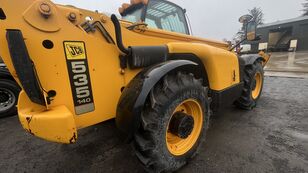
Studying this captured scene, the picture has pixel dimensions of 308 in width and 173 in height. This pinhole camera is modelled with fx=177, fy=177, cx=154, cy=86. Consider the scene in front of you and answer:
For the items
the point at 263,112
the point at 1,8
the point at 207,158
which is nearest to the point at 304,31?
the point at 263,112

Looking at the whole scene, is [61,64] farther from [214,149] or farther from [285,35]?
[285,35]

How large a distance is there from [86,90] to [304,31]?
3309 centimetres

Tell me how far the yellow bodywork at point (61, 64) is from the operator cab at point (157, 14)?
102 cm

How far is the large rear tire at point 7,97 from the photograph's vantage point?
4.44m

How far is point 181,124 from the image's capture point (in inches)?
80.9

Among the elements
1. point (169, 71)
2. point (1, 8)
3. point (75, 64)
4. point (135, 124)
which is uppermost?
point (1, 8)

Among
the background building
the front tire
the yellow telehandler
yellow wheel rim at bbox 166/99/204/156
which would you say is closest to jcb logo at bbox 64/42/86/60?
the yellow telehandler

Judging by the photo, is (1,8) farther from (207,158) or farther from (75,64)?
(207,158)

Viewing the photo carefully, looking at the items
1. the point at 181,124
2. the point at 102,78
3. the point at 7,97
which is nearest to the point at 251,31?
the point at 181,124

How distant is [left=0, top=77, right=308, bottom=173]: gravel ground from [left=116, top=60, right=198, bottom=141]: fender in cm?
79

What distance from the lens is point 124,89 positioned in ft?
6.15

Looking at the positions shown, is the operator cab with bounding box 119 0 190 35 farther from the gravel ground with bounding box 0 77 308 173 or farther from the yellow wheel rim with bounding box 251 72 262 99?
the yellow wheel rim with bounding box 251 72 262 99

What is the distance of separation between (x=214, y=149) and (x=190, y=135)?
1.69 ft

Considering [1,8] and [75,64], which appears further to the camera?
[75,64]
